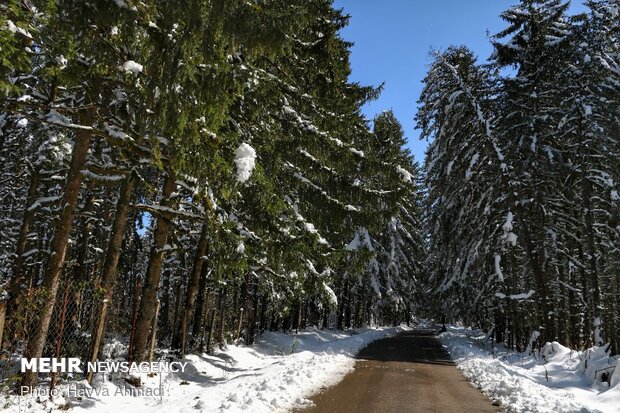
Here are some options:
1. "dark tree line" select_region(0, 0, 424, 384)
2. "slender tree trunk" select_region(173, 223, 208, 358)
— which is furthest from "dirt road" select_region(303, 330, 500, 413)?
"slender tree trunk" select_region(173, 223, 208, 358)

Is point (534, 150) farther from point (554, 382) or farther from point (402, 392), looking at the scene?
point (402, 392)

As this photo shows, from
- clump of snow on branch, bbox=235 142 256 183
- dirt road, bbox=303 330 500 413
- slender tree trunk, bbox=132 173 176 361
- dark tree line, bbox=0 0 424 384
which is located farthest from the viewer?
slender tree trunk, bbox=132 173 176 361

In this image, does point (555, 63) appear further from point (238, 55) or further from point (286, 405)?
point (286, 405)

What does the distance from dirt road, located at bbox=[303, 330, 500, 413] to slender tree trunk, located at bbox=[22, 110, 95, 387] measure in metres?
4.80

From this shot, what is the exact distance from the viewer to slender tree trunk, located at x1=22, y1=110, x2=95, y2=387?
727cm

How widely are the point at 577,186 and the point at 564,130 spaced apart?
2581 millimetres

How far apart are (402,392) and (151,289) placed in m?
6.31

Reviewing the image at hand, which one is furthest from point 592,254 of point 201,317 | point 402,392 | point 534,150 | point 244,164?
point 201,317

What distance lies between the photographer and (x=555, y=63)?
1872 cm

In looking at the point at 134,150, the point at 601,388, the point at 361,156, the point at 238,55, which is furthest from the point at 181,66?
the point at 601,388

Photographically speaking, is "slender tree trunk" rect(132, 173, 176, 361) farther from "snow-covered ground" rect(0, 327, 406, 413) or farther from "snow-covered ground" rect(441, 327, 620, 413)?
"snow-covered ground" rect(441, 327, 620, 413)

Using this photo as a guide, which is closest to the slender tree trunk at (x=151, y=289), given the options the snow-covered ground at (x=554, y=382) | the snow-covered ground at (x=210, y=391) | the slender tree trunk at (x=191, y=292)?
the snow-covered ground at (x=210, y=391)

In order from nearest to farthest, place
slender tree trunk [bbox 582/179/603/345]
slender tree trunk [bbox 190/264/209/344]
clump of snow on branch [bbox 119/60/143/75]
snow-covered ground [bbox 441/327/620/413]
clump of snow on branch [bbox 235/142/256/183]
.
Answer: clump of snow on branch [bbox 119/60/143/75], clump of snow on branch [bbox 235/142/256/183], snow-covered ground [bbox 441/327/620/413], slender tree trunk [bbox 190/264/209/344], slender tree trunk [bbox 582/179/603/345]

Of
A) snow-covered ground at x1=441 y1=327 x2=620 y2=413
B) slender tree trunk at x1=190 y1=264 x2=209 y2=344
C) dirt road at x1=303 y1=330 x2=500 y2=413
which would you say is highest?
slender tree trunk at x1=190 y1=264 x2=209 y2=344
